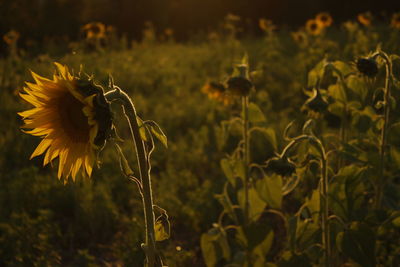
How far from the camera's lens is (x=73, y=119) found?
0.97 metres

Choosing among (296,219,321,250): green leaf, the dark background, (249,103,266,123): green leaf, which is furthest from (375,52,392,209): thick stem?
the dark background

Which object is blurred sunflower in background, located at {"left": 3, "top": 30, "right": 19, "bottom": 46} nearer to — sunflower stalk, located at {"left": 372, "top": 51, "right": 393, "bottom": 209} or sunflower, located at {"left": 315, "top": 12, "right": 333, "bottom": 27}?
sunflower, located at {"left": 315, "top": 12, "right": 333, "bottom": 27}

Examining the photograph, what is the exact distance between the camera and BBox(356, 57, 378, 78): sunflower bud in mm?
1271

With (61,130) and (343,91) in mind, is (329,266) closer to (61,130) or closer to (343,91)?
(343,91)

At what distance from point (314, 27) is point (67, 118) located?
213 inches

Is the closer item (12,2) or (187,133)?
(187,133)

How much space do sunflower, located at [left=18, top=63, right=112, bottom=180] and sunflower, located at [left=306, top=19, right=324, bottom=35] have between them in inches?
198

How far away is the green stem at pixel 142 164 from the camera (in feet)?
2.91

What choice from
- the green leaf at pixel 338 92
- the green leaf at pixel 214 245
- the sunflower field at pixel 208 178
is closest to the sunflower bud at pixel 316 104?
the sunflower field at pixel 208 178

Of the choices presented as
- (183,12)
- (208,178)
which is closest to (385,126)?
(208,178)

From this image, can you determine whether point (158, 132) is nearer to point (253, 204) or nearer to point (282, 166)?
point (282, 166)

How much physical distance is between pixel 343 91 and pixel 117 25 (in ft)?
36.8

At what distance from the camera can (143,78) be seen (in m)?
4.40

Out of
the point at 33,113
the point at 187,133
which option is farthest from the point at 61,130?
the point at 187,133
